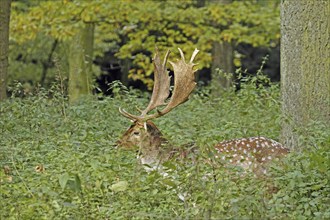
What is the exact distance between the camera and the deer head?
850 cm

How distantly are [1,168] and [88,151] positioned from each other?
75cm

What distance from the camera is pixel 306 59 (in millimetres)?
9555

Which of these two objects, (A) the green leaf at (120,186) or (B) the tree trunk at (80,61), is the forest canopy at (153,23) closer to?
(B) the tree trunk at (80,61)

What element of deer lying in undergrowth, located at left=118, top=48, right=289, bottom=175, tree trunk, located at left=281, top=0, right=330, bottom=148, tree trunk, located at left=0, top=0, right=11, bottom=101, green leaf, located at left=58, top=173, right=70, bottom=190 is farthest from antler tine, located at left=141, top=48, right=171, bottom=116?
tree trunk, located at left=0, top=0, right=11, bottom=101

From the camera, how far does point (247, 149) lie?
8.21m

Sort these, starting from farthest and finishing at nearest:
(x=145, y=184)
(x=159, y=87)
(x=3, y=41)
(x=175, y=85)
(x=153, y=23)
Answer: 1. (x=153, y=23)
2. (x=3, y=41)
3. (x=159, y=87)
4. (x=175, y=85)
5. (x=145, y=184)

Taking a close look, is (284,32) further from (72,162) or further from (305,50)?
(72,162)

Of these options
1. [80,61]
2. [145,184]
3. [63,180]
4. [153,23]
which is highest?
[63,180]

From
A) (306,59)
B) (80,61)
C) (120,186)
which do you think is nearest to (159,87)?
(306,59)

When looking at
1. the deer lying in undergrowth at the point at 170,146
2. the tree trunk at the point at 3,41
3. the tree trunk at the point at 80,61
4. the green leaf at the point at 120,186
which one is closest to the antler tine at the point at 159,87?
the deer lying in undergrowth at the point at 170,146

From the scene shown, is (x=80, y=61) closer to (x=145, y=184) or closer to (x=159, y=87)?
(x=159, y=87)

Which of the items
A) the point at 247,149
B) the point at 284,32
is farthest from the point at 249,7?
the point at 247,149

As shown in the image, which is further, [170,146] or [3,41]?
[3,41]

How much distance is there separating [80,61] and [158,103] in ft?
25.5
